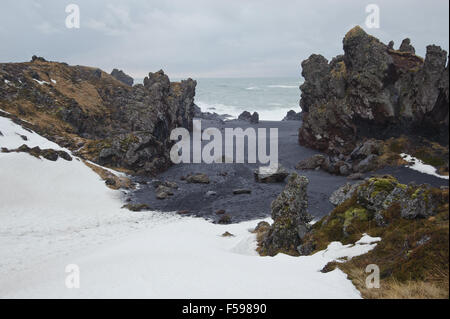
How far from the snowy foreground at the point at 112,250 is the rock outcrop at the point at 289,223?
70.7 inches

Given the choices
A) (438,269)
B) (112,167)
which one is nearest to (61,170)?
(112,167)

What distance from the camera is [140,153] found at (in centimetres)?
5097

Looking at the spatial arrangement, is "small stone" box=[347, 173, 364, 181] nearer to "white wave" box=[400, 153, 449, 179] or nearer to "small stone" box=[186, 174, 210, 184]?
"white wave" box=[400, 153, 449, 179]

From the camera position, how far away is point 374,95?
51.8 metres

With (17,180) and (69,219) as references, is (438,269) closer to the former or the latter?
(69,219)

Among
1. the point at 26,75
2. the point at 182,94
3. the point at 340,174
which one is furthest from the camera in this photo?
the point at 182,94

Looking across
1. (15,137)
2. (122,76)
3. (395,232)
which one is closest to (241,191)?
(395,232)

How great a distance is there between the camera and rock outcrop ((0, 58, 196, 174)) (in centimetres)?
5162

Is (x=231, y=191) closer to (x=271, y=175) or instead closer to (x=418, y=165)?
(x=271, y=175)

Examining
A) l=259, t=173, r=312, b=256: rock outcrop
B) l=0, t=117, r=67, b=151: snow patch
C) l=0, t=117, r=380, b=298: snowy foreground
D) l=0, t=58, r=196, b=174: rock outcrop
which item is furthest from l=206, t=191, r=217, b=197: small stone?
l=0, t=117, r=67, b=151: snow patch

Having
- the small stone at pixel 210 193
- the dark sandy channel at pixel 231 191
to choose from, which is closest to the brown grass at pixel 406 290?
the dark sandy channel at pixel 231 191

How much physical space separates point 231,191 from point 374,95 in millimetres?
32805

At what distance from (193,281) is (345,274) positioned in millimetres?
5875

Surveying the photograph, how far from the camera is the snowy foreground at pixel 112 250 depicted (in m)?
10.4
